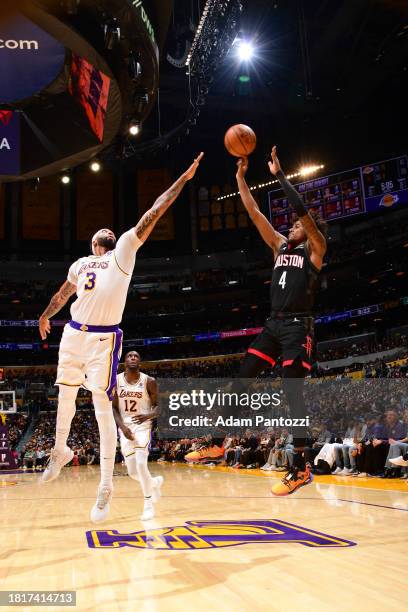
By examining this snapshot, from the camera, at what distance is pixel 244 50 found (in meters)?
23.4

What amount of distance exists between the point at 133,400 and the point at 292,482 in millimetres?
3411

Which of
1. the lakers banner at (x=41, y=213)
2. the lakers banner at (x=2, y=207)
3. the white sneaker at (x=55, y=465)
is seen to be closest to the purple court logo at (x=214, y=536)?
the white sneaker at (x=55, y=465)

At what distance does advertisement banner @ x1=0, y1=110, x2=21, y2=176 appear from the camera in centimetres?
767

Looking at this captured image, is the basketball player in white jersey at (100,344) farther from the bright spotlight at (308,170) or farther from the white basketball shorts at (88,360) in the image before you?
the bright spotlight at (308,170)

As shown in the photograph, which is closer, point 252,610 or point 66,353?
point 252,610

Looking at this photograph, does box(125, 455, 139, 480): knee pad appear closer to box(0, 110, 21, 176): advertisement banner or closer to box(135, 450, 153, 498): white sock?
box(135, 450, 153, 498): white sock

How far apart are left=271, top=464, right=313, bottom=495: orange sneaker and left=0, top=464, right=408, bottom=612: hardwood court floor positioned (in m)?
0.50

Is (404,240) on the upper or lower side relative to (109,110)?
upper

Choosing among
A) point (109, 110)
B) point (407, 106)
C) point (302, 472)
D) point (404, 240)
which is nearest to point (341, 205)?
point (404, 240)

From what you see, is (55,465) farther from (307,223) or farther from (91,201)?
(91,201)

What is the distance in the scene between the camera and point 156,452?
2645 centimetres

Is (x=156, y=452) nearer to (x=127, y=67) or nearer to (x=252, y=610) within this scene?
(x=127, y=67)

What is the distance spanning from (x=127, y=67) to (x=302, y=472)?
5.87 meters

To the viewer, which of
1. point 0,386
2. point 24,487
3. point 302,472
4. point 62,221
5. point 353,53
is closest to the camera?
point 302,472
